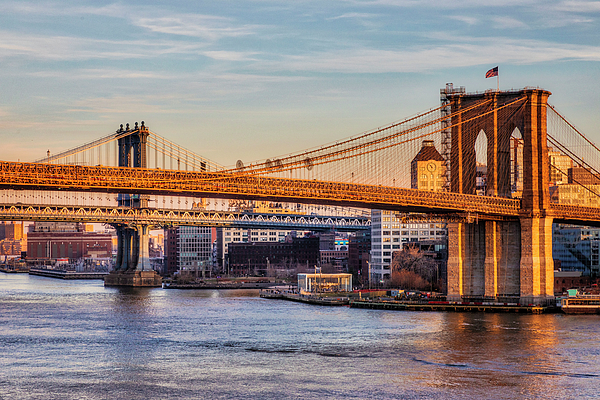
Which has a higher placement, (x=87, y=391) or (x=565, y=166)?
(x=565, y=166)

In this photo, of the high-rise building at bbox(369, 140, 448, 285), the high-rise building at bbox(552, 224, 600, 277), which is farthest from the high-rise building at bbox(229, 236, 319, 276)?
the high-rise building at bbox(552, 224, 600, 277)

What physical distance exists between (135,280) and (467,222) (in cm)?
4709

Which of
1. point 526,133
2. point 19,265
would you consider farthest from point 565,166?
point 19,265

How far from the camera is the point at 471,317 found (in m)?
45.7

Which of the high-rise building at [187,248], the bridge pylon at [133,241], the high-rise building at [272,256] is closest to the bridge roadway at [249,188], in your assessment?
the bridge pylon at [133,241]

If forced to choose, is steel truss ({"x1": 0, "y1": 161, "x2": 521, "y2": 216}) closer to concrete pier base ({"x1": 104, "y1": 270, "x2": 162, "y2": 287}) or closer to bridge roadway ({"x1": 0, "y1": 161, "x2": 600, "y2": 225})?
bridge roadway ({"x1": 0, "y1": 161, "x2": 600, "y2": 225})

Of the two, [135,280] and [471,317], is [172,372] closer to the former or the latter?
[471,317]

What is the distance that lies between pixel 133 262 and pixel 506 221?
1912 inches

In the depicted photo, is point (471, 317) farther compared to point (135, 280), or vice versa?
point (135, 280)

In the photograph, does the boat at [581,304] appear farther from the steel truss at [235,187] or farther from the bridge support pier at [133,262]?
the bridge support pier at [133,262]

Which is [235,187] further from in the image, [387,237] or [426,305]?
[387,237]

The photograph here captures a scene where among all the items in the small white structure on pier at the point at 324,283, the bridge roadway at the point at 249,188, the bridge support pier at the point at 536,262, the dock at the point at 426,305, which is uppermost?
the bridge roadway at the point at 249,188

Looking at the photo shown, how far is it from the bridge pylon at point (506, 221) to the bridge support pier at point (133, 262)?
4423 cm

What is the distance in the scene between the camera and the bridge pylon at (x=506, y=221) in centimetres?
5088
